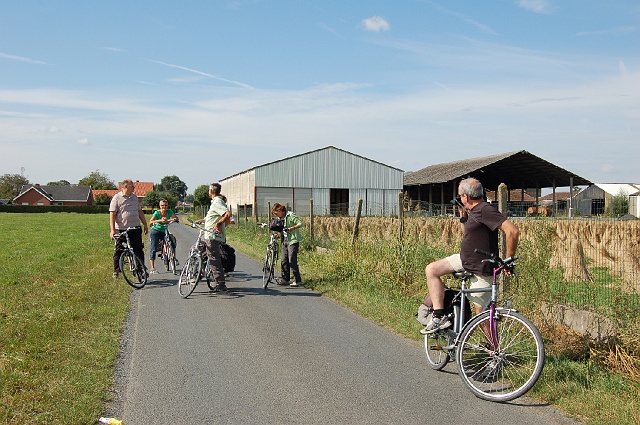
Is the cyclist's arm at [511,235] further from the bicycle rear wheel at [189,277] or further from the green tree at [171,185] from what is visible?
the green tree at [171,185]

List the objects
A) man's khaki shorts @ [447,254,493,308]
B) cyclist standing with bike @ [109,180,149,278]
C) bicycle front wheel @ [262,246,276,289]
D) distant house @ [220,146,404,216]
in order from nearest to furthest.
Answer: man's khaki shorts @ [447,254,493,308], bicycle front wheel @ [262,246,276,289], cyclist standing with bike @ [109,180,149,278], distant house @ [220,146,404,216]

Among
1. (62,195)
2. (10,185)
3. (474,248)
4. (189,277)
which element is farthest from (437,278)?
(10,185)

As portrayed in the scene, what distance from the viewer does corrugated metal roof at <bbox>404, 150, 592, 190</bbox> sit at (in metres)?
40.7

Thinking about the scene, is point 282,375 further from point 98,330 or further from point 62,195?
point 62,195

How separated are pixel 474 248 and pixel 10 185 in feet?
537

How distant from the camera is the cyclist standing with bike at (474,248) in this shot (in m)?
5.60

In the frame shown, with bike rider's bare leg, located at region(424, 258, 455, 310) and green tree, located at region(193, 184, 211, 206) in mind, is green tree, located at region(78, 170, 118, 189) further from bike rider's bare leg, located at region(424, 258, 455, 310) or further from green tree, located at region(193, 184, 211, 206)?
bike rider's bare leg, located at region(424, 258, 455, 310)

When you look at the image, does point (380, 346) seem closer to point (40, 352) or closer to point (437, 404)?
point (437, 404)

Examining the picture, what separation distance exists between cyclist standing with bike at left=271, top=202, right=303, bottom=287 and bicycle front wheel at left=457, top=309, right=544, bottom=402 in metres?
6.92

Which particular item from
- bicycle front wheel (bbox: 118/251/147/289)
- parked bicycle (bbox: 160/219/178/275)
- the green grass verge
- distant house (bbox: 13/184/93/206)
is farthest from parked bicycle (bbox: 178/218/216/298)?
distant house (bbox: 13/184/93/206)

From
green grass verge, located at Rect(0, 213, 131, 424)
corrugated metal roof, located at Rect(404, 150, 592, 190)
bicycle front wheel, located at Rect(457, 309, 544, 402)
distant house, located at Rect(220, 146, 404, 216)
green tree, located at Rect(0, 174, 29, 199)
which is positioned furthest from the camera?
green tree, located at Rect(0, 174, 29, 199)

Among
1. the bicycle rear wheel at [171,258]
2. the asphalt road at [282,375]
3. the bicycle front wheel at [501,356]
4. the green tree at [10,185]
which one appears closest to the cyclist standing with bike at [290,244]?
the asphalt road at [282,375]

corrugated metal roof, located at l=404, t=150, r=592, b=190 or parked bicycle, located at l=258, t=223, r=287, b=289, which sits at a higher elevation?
corrugated metal roof, located at l=404, t=150, r=592, b=190

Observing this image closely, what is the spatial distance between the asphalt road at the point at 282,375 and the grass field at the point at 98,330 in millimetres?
266
